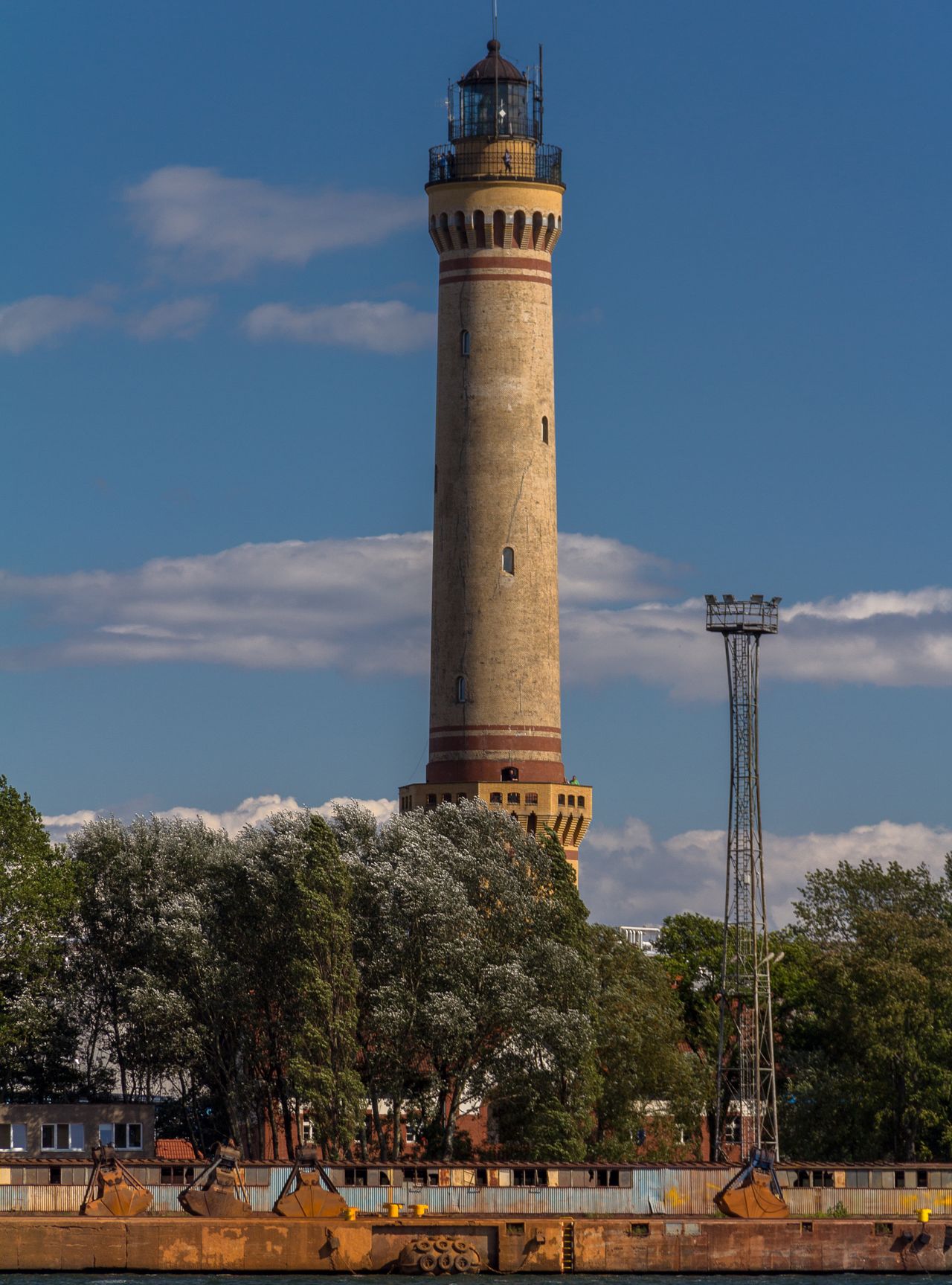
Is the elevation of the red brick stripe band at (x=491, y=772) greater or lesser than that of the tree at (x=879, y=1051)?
greater

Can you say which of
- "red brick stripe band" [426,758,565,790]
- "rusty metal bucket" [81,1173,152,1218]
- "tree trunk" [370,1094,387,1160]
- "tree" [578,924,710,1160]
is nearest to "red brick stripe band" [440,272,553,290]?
"red brick stripe band" [426,758,565,790]

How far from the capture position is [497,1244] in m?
96.8

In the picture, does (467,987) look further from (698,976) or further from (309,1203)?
(698,976)

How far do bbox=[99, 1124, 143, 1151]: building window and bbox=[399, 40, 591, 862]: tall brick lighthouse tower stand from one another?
779 inches

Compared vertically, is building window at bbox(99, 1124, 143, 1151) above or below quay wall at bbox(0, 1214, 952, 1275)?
above

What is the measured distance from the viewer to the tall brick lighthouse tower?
12519 centimetres

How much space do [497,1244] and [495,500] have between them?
125 ft

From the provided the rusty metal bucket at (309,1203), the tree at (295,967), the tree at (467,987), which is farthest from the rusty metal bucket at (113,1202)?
the tree at (467,987)

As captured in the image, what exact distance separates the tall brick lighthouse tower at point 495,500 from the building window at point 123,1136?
19781 mm

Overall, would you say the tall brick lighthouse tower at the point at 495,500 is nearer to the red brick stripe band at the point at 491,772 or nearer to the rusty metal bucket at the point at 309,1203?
the red brick stripe band at the point at 491,772

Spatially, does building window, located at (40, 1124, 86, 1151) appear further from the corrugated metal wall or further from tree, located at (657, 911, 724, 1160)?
tree, located at (657, 911, 724, 1160)

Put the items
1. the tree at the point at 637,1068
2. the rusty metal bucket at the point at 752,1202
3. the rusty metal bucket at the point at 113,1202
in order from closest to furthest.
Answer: the rusty metal bucket at the point at 113,1202 → the rusty metal bucket at the point at 752,1202 → the tree at the point at 637,1068

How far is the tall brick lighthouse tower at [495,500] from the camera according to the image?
125 m

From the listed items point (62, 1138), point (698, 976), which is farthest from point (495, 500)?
point (62, 1138)
